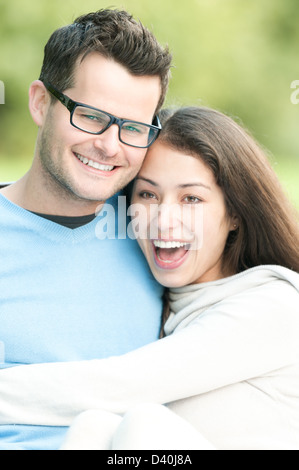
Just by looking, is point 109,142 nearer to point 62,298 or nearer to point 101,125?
point 101,125

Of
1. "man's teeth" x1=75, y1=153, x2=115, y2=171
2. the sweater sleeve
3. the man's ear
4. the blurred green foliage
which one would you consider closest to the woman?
the sweater sleeve

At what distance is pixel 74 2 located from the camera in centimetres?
1086

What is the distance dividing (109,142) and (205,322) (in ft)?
1.70

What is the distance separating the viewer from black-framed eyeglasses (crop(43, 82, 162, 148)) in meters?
1.60

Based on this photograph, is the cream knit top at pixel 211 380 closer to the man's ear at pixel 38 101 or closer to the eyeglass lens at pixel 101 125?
the eyeglass lens at pixel 101 125

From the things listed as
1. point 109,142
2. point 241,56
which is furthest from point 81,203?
point 241,56

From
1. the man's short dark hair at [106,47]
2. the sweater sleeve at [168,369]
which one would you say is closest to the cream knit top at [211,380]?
the sweater sleeve at [168,369]

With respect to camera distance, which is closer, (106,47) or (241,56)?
(106,47)

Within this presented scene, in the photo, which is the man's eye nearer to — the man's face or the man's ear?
the man's face

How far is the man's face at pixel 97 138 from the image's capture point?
160 centimetres

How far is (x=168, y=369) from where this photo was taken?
1.41 metres

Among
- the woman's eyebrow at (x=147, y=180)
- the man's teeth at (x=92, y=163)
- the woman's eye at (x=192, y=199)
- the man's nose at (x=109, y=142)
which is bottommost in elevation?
the woman's eye at (x=192, y=199)

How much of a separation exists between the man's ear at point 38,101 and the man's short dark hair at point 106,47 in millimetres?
33

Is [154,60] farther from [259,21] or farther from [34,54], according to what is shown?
[259,21]
